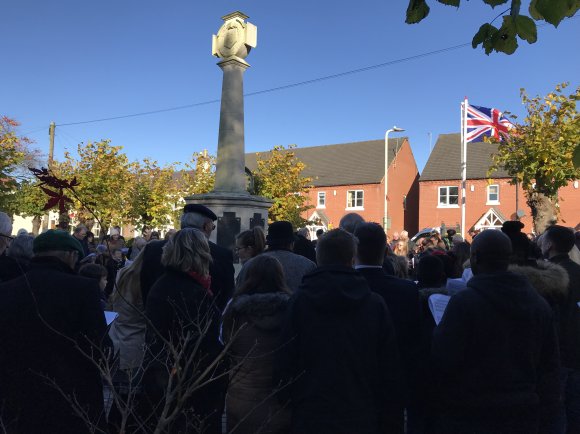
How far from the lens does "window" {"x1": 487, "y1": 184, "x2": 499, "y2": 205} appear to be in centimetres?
3944

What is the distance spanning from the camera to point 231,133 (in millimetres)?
11188

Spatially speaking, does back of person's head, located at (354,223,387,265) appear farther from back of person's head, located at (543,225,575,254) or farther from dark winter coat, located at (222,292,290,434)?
back of person's head, located at (543,225,575,254)

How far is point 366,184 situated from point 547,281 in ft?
139

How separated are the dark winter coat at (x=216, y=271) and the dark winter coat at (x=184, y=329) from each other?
27.3 inches

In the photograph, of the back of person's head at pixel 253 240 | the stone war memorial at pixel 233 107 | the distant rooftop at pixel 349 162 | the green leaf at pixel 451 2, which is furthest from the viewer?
the distant rooftop at pixel 349 162

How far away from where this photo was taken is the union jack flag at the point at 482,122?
19.7 meters

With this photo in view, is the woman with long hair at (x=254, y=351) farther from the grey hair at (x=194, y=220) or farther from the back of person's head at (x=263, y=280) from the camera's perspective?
the grey hair at (x=194, y=220)

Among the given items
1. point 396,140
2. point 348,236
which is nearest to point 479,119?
point 348,236

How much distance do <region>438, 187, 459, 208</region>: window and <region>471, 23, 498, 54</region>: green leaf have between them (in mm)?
39959

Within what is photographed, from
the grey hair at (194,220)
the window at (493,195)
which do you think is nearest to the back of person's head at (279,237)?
the grey hair at (194,220)

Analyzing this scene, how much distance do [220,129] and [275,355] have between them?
8.85m

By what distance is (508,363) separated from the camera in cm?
277

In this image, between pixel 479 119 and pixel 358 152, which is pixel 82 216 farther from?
pixel 358 152

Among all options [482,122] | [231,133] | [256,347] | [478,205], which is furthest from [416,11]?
[478,205]
